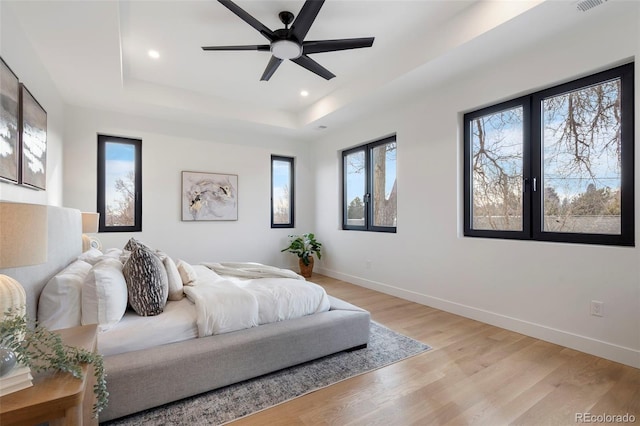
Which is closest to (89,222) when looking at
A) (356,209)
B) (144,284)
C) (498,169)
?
(144,284)

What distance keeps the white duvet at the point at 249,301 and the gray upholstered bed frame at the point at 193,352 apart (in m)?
0.06

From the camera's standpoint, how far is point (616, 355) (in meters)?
2.25

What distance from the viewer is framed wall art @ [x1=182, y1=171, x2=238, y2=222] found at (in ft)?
15.6

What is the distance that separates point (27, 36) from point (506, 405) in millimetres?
Result: 4378

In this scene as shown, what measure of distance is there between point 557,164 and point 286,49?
2658mm

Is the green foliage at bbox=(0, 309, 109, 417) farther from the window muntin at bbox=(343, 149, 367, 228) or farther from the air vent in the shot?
the window muntin at bbox=(343, 149, 367, 228)

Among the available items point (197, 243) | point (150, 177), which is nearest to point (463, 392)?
point (197, 243)

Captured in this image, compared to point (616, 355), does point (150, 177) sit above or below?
above

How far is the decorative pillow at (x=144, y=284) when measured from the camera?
185cm

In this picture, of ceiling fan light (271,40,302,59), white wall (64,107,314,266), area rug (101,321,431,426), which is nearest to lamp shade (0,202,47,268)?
area rug (101,321,431,426)

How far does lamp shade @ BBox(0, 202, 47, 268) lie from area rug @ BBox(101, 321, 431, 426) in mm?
1185

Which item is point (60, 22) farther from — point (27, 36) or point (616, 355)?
point (616, 355)

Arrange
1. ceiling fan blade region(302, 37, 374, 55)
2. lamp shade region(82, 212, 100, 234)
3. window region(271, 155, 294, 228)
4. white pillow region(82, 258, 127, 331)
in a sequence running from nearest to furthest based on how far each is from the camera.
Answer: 1. white pillow region(82, 258, 127, 331)
2. ceiling fan blade region(302, 37, 374, 55)
3. lamp shade region(82, 212, 100, 234)
4. window region(271, 155, 294, 228)

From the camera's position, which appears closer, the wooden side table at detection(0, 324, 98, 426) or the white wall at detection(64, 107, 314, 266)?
the wooden side table at detection(0, 324, 98, 426)
